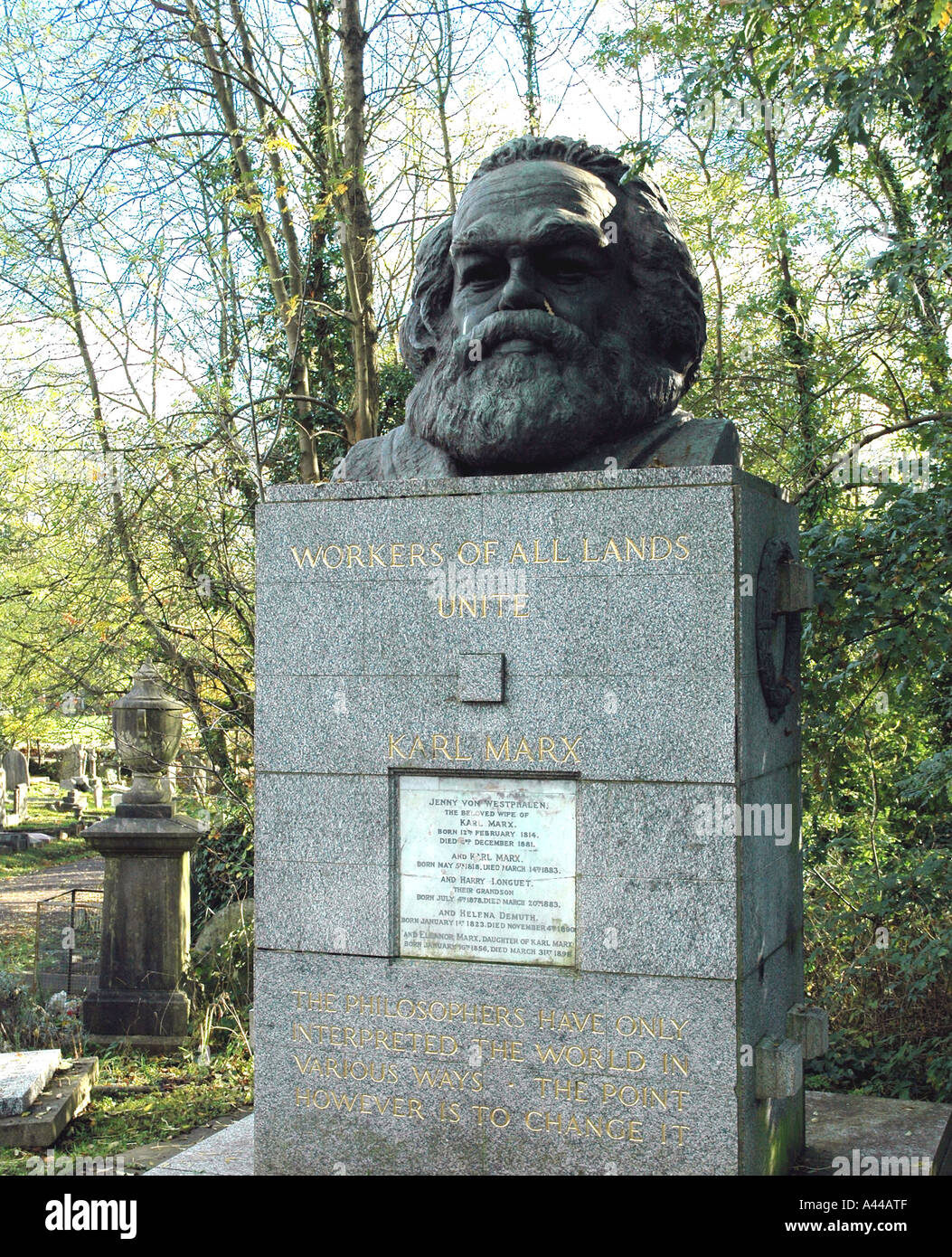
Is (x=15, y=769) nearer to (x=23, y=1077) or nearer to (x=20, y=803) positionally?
(x=20, y=803)

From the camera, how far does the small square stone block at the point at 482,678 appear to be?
13.6 feet

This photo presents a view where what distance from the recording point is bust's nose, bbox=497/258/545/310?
441 cm

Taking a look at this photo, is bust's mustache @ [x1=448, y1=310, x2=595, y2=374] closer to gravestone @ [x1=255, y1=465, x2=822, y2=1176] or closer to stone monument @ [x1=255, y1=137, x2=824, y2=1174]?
stone monument @ [x1=255, y1=137, x2=824, y2=1174]

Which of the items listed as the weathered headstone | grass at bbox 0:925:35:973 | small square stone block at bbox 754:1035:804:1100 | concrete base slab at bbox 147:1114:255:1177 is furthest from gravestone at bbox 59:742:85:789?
small square stone block at bbox 754:1035:804:1100

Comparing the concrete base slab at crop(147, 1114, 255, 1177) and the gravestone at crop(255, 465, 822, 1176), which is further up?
the gravestone at crop(255, 465, 822, 1176)

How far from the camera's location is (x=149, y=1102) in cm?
698

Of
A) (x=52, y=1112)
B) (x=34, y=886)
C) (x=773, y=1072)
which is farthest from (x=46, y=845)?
(x=773, y=1072)

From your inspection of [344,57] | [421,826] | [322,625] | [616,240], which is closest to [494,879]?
[421,826]

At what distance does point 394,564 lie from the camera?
4332 mm

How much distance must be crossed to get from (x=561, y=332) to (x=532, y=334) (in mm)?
108

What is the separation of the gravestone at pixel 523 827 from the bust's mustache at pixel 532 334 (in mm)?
544

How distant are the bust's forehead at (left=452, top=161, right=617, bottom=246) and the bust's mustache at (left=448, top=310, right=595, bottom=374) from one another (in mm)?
324

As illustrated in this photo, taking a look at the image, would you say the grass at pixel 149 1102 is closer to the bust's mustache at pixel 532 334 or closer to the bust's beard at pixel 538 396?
the bust's beard at pixel 538 396


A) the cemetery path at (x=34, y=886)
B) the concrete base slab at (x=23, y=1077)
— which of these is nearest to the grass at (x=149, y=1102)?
the concrete base slab at (x=23, y=1077)
